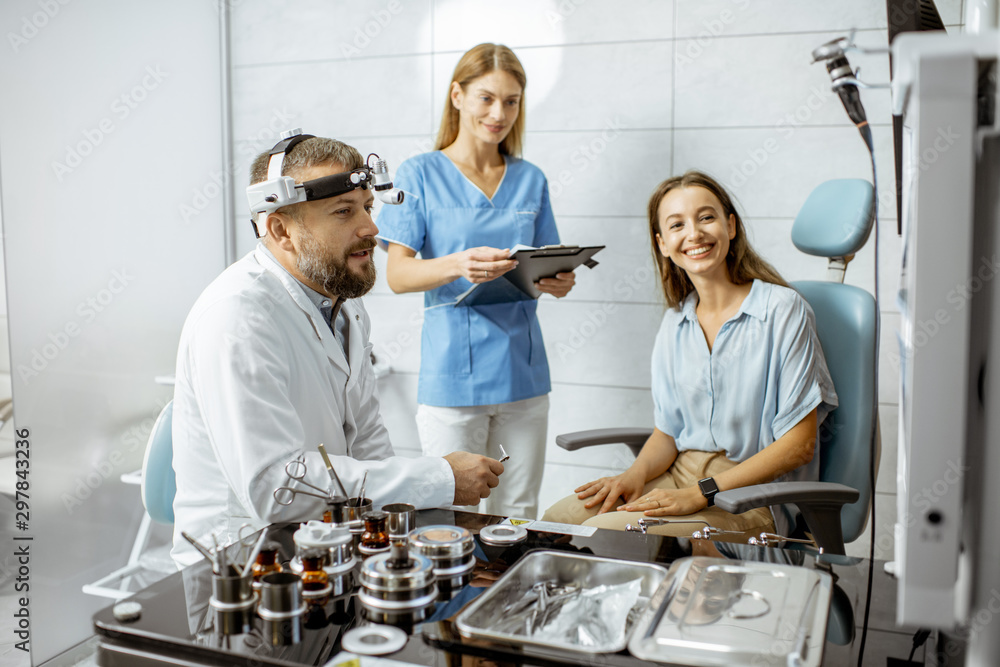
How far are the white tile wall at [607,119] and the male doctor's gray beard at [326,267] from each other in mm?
1386

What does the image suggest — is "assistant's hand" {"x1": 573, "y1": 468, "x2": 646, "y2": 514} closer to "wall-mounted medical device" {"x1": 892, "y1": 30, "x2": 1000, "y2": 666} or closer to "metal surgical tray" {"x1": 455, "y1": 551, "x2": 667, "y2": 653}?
"metal surgical tray" {"x1": 455, "y1": 551, "x2": 667, "y2": 653}

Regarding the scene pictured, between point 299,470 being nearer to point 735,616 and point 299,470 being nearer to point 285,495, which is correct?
point 285,495

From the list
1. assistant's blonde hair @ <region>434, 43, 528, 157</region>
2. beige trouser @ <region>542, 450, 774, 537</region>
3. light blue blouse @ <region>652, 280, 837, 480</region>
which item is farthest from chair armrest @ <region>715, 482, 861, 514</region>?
assistant's blonde hair @ <region>434, 43, 528, 157</region>

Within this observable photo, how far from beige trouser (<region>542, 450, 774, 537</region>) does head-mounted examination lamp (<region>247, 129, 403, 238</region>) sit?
84 cm

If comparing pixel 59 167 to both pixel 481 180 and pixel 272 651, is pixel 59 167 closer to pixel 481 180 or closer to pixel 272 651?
pixel 481 180

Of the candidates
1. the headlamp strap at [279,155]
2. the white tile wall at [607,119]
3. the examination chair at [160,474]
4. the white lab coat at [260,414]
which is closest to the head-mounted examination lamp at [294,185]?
the headlamp strap at [279,155]

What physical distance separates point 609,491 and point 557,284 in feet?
2.27

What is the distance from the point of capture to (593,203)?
9.45 ft

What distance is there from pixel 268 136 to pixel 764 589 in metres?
2.84

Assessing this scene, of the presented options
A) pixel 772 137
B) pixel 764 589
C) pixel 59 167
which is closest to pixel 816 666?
pixel 764 589

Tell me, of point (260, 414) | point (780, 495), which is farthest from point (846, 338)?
point (260, 414)

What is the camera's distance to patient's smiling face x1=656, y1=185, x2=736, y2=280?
6.57ft

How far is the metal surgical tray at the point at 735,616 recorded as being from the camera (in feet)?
2.69

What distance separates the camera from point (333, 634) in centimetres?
88
